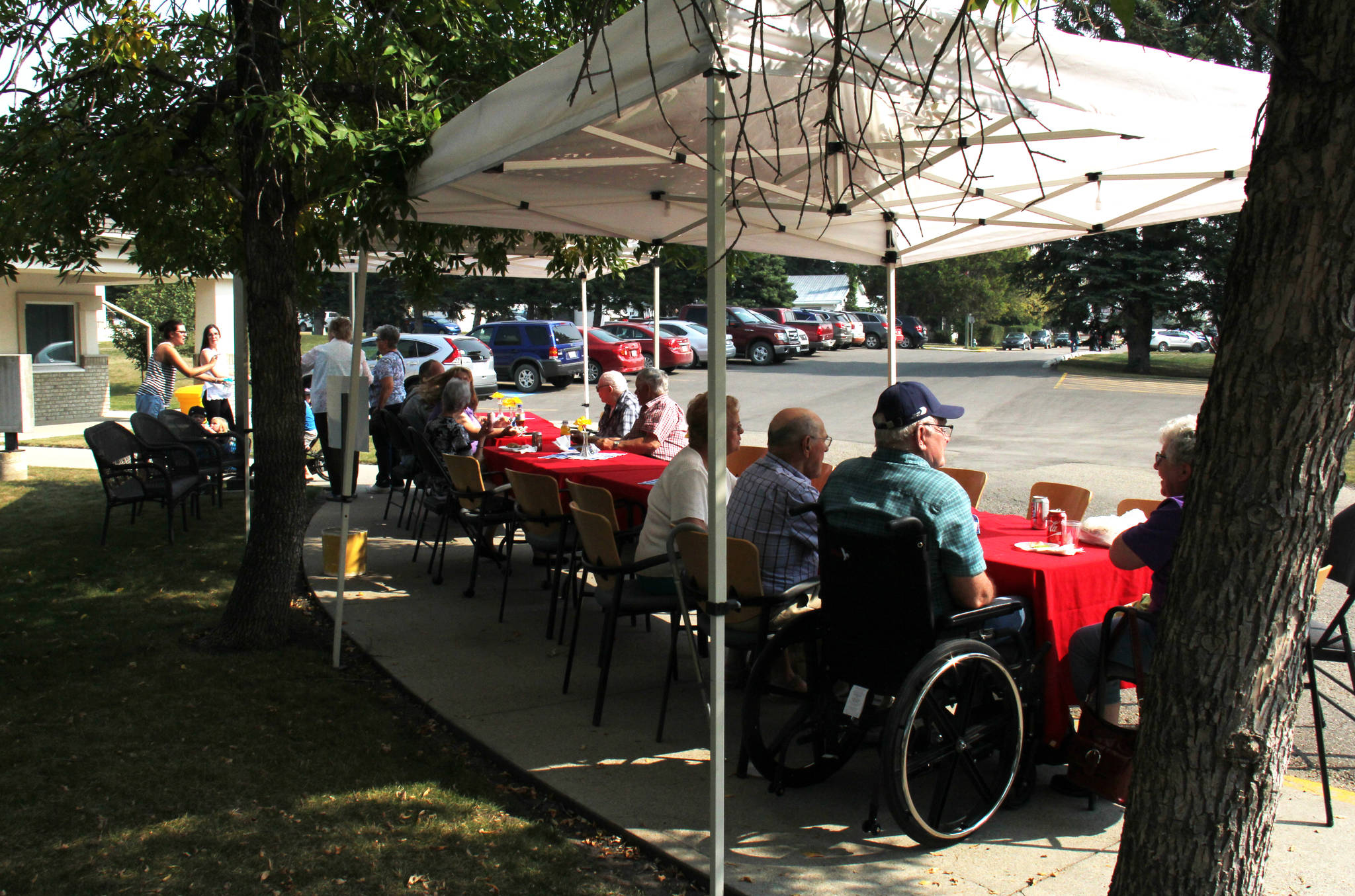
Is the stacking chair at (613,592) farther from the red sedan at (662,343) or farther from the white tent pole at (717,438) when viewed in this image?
the red sedan at (662,343)

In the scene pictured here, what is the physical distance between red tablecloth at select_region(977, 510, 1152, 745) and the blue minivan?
72.4ft

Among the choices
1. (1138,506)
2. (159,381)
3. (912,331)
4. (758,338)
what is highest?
(912,331)

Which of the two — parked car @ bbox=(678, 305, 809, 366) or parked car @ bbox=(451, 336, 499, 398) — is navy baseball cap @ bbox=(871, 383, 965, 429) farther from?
parked car @ bbox=(678, 305, 809, 366)

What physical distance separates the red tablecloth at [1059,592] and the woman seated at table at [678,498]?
123 centimetres

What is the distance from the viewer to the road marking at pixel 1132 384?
23.1 metres

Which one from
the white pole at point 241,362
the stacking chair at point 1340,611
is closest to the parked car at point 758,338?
the white pole at point 241,362

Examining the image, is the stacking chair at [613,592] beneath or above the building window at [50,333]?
beneath

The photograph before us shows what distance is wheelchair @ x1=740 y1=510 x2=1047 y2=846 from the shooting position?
325 cm

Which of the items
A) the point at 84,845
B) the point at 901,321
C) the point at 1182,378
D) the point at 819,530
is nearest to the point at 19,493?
the point at 84,845

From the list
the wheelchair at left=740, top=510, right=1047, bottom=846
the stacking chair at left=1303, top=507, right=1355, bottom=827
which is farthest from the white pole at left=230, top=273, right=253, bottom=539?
the stacking chair at left=1303, top=507, right=1355, bottom=827

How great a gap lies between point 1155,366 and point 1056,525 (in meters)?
29.1

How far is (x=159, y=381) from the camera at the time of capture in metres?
10.7

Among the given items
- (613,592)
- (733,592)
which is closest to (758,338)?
(613,592)

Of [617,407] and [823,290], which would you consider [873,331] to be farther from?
[617,407]
